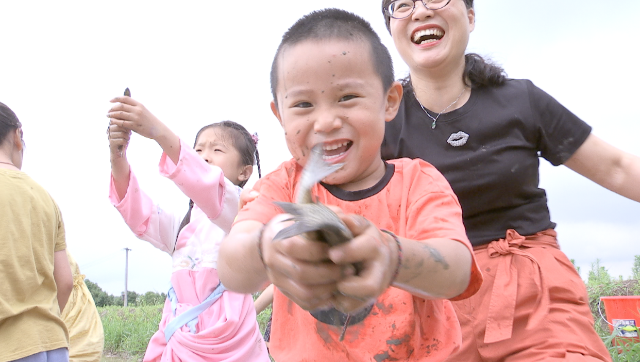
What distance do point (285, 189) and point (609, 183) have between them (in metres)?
1.47

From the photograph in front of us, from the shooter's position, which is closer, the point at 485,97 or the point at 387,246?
the point at 387,246

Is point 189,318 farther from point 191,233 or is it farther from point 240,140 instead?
point 240,140

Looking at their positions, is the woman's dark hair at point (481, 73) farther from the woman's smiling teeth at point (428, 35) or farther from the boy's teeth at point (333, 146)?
the boy's teeth at point (333, 146)

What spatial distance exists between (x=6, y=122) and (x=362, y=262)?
Answer: 312 cm

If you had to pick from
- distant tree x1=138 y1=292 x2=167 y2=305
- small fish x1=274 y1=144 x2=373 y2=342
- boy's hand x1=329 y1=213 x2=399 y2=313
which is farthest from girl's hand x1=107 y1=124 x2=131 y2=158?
distant tree x1=138 y1=292 x2=167 y2=305

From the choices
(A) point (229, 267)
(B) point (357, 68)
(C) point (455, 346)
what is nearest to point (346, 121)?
(B) point (357, 68)

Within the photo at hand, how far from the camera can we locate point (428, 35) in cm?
234

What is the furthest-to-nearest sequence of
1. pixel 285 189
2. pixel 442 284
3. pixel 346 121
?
pixel 285 189 < pixel 346 121 < pixel 442 284

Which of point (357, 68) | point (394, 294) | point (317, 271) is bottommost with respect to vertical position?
point (394, 294)

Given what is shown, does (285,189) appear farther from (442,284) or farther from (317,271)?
(317,271)

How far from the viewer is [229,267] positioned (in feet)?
4.50

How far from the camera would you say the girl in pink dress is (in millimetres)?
2877

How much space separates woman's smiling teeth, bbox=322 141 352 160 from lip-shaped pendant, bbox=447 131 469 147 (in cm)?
77

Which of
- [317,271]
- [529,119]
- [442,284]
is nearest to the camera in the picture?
[317,271]
